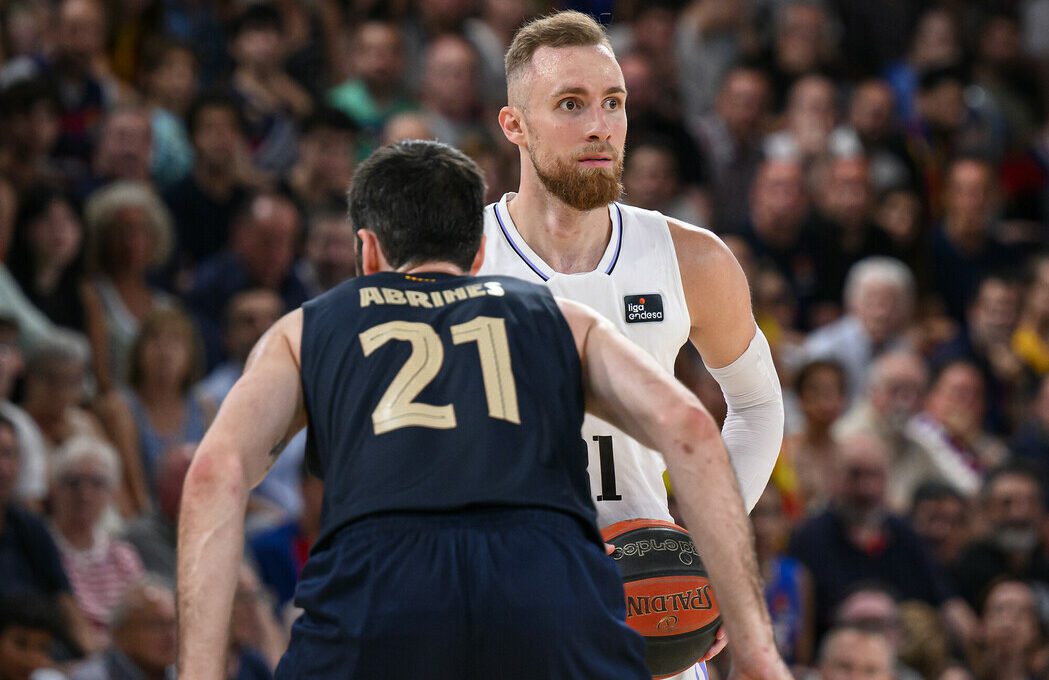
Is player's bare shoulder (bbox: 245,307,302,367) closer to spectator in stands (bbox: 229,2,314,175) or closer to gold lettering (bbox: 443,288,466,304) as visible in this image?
gold lettering (bbox: 443,288,466,304)

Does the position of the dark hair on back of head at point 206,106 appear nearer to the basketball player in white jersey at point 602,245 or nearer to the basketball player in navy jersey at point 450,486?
the basketball player in white jersey at point 602,245

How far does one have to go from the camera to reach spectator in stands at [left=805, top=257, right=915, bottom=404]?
1103 cm

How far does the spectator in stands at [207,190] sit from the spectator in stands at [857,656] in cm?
448

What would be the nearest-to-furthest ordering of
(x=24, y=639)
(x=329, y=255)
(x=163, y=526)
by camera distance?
(x=24, y=639), (x=163, y=526), (x=329, y=255)

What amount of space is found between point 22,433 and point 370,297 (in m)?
4.94

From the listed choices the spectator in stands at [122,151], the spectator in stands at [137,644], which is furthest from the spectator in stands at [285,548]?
the spectator in stands at [122,151]

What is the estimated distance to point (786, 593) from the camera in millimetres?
9141

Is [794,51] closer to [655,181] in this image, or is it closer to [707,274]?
[655,181]

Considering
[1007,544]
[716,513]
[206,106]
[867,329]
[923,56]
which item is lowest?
[1007,544]

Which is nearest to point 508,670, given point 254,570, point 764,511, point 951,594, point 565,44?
point 565,44

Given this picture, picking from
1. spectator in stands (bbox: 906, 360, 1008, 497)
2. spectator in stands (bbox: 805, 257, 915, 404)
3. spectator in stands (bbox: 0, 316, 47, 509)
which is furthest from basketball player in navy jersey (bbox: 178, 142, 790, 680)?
spectator in stands (bbox: 805, 257, 915, 404)

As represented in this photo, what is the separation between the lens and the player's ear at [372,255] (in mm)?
3949

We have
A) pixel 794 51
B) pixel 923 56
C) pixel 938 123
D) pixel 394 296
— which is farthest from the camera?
pixel 923 56

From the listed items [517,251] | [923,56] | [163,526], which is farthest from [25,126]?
[923,56]
